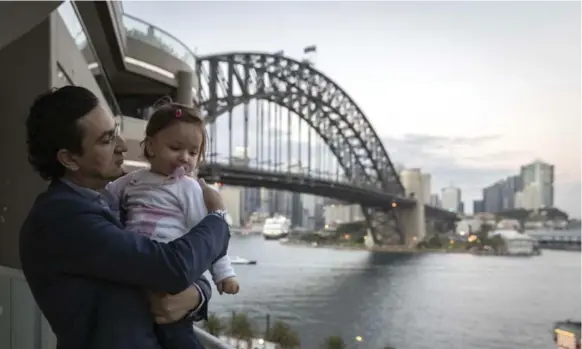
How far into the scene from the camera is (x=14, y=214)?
3.02 m

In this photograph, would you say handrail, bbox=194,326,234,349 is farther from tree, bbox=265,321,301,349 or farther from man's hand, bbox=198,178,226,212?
tree, bbox=265,321,301,349

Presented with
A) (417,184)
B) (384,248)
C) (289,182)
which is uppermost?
(417,184)

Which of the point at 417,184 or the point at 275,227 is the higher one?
the point at 417,184

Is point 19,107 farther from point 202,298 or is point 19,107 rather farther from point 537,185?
point 537,185

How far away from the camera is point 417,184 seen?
22078 mm

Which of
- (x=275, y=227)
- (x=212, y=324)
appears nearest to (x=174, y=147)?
(x=212, y=324)

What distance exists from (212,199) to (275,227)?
1595 cm

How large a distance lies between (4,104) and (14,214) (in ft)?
1.67

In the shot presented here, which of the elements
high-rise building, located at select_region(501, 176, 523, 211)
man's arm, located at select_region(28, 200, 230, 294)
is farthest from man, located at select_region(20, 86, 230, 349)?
high-rise building, located at select_region(501, 176, 523, 211)

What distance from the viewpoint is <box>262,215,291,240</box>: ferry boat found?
16328 millimetres

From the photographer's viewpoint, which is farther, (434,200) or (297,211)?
(434,200)

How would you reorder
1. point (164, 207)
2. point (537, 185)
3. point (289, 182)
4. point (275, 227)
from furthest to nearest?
point (537, 185) → point (275, 227) → point (289, 182) → point (164, 207)

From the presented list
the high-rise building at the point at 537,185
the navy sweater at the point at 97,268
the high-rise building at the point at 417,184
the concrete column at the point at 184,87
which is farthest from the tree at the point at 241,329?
the navy sweater at the point at 97,268

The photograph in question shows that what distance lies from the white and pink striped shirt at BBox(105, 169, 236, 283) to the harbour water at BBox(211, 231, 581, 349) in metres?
17.2
